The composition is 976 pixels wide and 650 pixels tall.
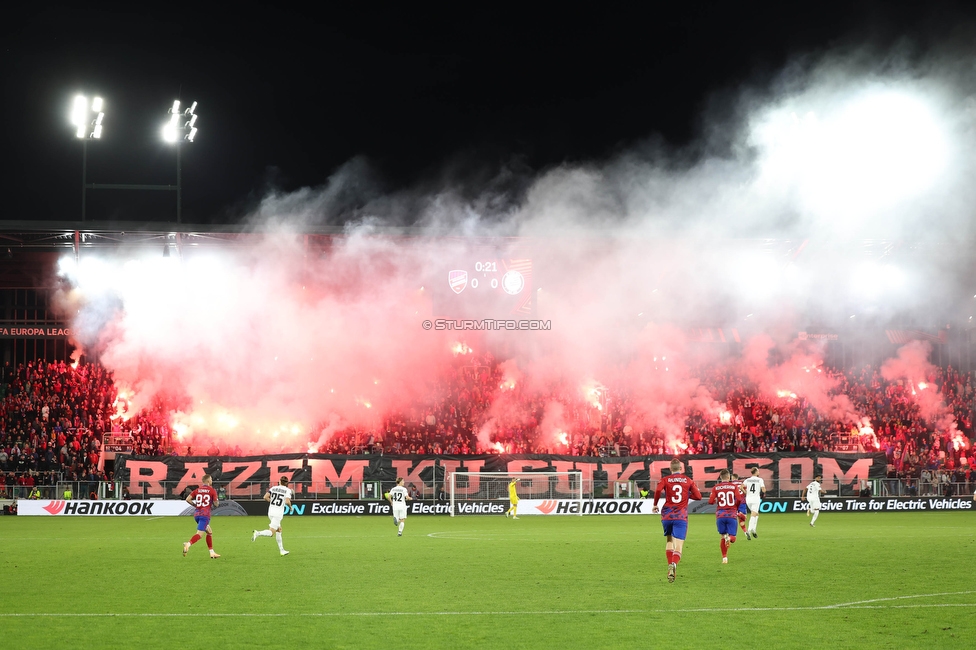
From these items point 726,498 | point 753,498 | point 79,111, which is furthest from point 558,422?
point 726,498

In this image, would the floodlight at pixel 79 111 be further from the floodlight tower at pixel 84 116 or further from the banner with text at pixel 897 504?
the banner with text at pixel 897 504

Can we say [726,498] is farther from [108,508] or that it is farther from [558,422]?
[558,422]

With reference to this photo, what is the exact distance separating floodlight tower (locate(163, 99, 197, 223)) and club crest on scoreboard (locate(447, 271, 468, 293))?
34.1 ft

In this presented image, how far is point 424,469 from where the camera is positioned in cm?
3775

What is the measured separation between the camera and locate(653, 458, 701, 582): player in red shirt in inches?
538

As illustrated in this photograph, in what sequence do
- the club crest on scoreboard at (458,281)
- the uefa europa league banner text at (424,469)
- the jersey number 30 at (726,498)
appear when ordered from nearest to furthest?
the jersey number 30 at (726,498), the club crest on scoreboard at (458,281), the uefa europa league banner text at (424,469)

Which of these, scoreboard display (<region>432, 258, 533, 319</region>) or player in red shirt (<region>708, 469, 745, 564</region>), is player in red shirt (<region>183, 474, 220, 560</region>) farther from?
scoreboard display (<region>432, 258, 533, 319</region>)

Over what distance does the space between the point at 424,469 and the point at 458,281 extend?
27.6 ft

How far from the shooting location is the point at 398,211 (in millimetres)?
36469

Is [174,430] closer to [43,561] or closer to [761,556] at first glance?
[43,561]

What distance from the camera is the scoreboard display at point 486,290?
33844 mm

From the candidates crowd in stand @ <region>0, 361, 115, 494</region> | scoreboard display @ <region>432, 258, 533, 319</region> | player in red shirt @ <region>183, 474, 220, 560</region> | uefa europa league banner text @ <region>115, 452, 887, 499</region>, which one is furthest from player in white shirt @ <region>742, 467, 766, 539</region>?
crowd in stand @ <region>0, 361, 115, 494</region>

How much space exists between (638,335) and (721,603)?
110 feet
